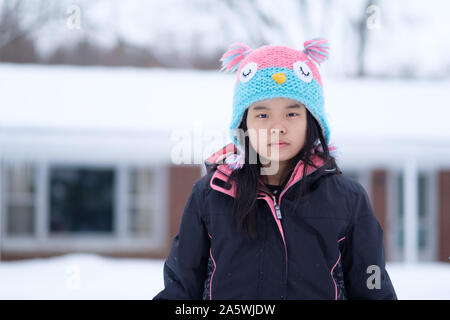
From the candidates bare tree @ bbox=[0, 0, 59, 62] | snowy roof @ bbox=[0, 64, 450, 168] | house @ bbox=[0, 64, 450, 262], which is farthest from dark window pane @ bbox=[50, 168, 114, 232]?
bare tree @ bbox=[0, 0, 59, 62]

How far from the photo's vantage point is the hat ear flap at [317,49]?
179 centimetres

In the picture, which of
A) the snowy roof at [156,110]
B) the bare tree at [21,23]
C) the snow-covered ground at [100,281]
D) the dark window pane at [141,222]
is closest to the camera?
the snow-covered ground at [100,281]

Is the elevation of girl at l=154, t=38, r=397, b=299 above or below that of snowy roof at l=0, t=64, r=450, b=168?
below

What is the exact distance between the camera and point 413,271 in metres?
5.36

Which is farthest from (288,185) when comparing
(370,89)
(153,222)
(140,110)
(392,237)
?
(392,237)

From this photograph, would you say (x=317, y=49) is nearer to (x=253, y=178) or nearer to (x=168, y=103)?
(x=253, y=178)

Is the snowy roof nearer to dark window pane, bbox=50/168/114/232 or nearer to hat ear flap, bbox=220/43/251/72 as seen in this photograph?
dark window pane, bbox=50/168/114/232

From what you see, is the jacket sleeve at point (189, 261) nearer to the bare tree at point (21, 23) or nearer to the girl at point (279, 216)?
the girl at point (279, 216)

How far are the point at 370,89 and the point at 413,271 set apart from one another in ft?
11.6

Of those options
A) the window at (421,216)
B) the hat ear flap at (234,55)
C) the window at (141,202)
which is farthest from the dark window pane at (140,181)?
the hat ear flap at (234,55)

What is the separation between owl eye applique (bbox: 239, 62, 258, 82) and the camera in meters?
1.69

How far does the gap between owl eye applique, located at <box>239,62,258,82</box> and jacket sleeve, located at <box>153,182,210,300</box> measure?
49 centimetres

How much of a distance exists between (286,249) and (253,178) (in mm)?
288

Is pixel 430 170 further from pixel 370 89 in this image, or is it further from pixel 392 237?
pixel 370 89
